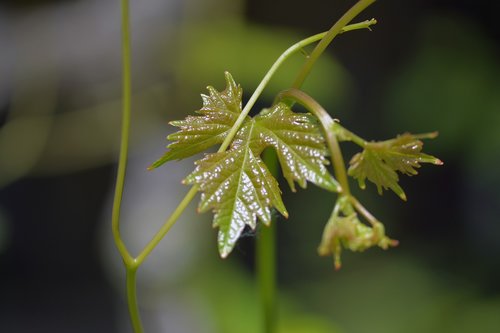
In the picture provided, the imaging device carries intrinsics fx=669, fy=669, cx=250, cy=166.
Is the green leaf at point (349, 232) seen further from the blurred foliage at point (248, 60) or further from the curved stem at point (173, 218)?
the blurred foliage at point (248, 60)

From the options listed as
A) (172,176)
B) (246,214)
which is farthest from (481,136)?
(246,214)

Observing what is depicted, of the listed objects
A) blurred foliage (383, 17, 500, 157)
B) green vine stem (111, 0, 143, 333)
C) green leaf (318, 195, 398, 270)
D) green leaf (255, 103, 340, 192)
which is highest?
green leaf (255, 103, 340, 192)

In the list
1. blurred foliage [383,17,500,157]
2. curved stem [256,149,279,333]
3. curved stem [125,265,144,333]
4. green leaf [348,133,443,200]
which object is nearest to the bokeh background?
blurred foliage [383,17,500,157]

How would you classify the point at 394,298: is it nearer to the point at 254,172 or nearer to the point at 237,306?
the point at 237,306

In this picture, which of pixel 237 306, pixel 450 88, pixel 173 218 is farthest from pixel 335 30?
pixel 450 88

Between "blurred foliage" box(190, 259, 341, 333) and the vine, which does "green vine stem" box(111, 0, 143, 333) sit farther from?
"blurred foliage" box(190, 259, 341, 333)

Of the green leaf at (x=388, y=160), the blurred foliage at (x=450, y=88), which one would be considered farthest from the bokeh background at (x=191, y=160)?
the green leaf at (x=388, y=160)

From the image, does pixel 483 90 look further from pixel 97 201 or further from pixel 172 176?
pixel 97 201
